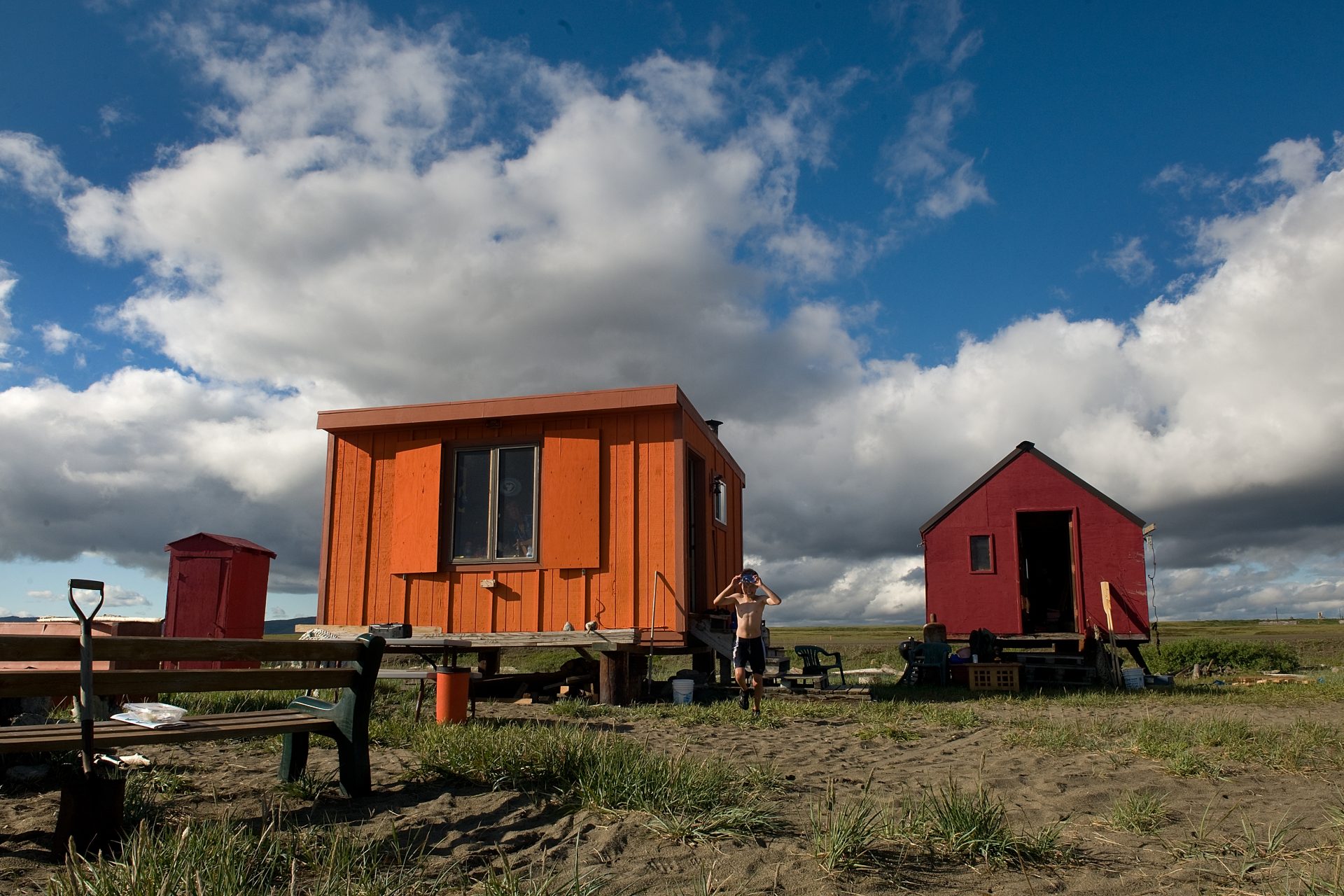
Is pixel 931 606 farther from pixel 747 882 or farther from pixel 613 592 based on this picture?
pixel 747 882

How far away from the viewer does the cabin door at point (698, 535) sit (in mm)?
11497

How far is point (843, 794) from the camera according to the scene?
15.5ft

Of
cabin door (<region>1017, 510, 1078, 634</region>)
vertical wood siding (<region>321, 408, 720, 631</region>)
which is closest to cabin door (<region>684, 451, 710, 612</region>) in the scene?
vertical wood siding (<region>321, 408, 720, 631</region>)

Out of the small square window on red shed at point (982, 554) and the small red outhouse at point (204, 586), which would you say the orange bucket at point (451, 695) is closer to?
the small red outhouse at point (204, 586)

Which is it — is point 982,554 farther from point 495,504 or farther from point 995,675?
point 495,504

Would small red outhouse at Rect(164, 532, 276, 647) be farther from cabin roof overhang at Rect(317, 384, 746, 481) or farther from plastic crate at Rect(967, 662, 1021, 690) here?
plastic crate at Rect(967, 662, 1021, 690)

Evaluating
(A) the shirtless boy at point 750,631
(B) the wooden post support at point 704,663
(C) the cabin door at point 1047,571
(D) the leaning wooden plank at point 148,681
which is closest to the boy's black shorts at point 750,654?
(A) the shirtless boy at point 750,631

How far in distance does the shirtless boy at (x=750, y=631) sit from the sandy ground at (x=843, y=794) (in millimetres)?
2676

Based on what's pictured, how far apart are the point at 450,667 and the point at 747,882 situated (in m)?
4.96

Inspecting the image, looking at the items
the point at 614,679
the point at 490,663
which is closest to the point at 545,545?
the point at 614,679

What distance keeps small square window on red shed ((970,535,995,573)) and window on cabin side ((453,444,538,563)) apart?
9.42 metres

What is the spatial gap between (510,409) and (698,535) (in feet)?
9.44

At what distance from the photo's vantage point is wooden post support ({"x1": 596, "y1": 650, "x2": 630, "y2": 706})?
9.95m

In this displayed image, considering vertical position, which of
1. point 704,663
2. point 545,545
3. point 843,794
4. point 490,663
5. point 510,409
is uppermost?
point 510,409
